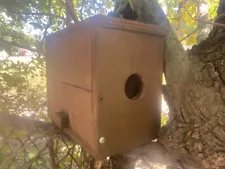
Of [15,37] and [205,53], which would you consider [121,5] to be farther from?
[15,37]

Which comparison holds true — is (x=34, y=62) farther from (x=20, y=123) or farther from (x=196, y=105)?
(x=196, y=105)

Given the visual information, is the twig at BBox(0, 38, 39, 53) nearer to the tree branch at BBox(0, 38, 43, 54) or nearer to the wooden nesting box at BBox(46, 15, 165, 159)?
the tree branch at BBox(0, 38, 43, 54)

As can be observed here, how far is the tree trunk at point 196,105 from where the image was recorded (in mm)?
722

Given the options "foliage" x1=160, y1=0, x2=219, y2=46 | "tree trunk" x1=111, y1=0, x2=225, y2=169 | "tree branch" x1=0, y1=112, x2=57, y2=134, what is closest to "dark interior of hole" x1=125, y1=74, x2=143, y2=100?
"tree trunk" x1=111, y1=0, x2=225, y2=169

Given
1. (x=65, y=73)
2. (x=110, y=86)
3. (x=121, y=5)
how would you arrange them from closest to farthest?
(x=110, y=86)
(x=65, y=73)
(x=121, y=5)

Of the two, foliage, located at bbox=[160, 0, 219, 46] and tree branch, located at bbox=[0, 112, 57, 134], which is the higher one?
foliage, located at bbox=[160, 0, 219, 46]

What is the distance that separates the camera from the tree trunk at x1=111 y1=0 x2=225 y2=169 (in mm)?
722

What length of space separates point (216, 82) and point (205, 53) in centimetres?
13

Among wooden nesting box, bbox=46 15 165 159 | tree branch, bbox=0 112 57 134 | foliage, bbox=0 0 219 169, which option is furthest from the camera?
foliage, bbox=0 0 219 169

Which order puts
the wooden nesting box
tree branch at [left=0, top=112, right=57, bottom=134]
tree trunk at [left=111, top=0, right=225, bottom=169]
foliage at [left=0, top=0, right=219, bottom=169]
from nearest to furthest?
the wooden nesting box
tree trunk at [left=111, top=0, right=225, bottom=169]
tree branch at [left=0, top=112, right=57, bottom=134]
foliage at [left=0, top=0, right=219, bottom=169]

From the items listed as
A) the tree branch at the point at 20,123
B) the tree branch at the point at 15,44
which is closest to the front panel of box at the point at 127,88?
the tree branch at the point at 20,123

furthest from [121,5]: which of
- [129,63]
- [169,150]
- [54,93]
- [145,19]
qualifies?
[169,150]

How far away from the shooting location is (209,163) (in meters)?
0.72

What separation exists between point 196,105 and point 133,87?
25 centimetres
